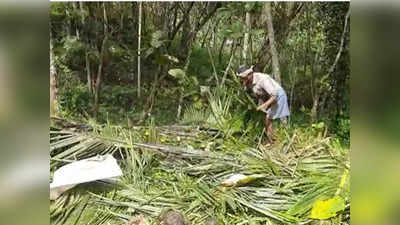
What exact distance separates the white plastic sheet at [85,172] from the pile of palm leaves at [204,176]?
0.03 metres

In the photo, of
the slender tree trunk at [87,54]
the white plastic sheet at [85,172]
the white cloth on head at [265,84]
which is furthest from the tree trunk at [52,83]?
the white cloth on head at [265,84]

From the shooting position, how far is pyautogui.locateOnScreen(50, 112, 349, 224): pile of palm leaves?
236 centimetres

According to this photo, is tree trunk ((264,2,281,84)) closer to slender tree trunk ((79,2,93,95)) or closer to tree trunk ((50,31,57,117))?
slender tree trunk ((79,2,93,95))

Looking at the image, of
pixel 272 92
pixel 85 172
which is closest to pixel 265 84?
pixel 272 92

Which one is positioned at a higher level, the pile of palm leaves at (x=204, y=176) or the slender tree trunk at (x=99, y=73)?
the slender tree trunk at (x=99, y=73)

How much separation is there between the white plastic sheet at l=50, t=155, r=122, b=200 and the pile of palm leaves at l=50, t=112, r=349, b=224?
3cm

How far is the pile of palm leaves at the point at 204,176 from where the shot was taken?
2.36 meters

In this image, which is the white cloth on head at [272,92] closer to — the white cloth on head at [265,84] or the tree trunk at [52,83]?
the white cloth on head at [265,84]

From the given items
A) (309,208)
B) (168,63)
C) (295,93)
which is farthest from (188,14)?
(309,208)

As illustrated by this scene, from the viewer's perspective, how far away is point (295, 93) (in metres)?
2.37
